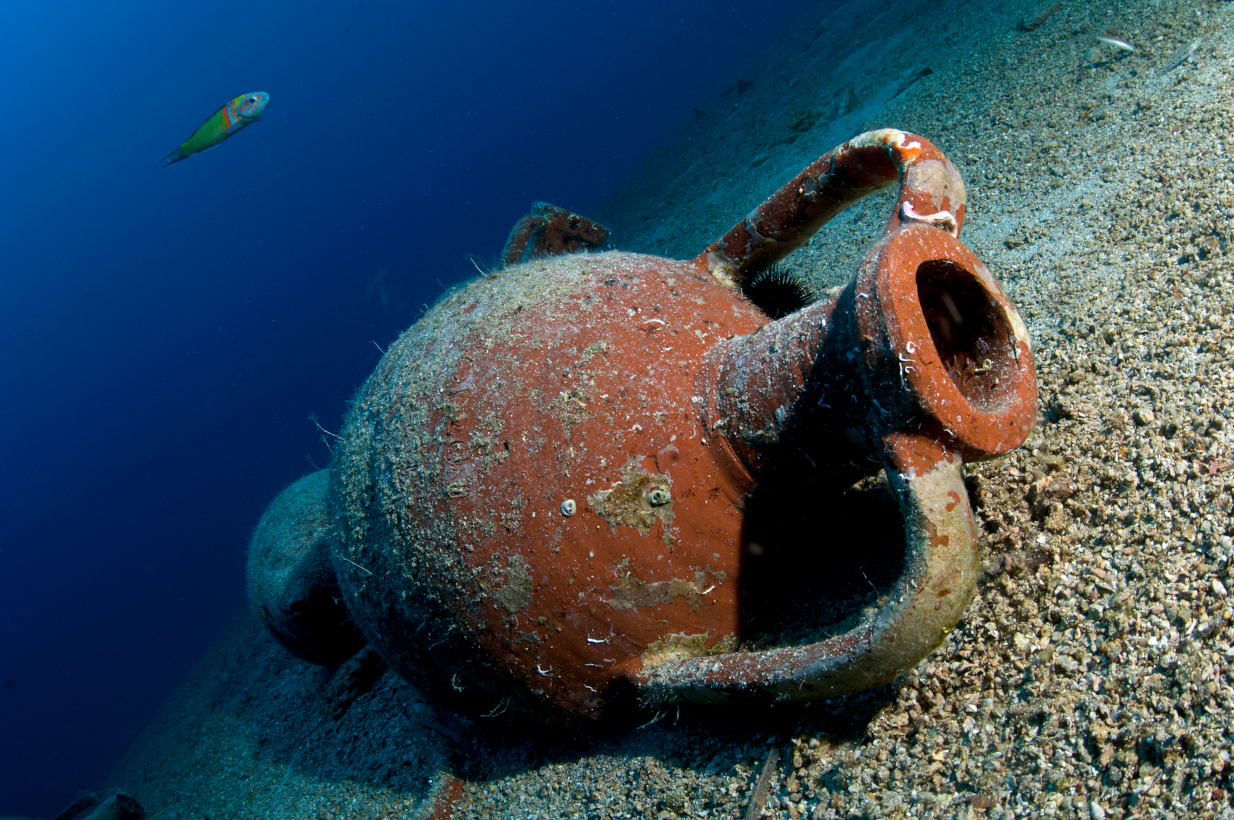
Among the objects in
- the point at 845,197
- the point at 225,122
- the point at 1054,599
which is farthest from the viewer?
the point at 225,122

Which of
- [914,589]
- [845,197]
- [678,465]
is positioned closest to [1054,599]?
[914,589]

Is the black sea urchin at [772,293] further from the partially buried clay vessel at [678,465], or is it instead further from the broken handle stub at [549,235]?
the broken handle stub at [549,235]

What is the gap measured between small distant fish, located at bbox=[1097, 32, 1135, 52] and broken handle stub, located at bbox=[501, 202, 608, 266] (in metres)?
3.82

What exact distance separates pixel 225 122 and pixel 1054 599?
872cm

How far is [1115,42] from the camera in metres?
4.22

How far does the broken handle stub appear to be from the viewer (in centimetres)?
402

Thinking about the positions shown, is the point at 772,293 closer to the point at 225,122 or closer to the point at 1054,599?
the point at 1054,599

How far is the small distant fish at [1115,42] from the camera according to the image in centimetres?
408

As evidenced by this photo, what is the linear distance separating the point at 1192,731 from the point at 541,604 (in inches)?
61.2

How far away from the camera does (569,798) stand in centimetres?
224

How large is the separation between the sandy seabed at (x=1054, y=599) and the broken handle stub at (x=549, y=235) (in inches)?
66.5

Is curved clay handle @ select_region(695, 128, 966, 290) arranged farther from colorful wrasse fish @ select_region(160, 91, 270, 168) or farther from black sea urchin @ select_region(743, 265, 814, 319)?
colorful wrasse fish @ select_region(160, 91, 270, 168)

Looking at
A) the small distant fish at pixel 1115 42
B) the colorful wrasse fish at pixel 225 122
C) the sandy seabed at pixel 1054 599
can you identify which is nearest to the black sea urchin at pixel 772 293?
the sandy seabed at pixel 1054 599

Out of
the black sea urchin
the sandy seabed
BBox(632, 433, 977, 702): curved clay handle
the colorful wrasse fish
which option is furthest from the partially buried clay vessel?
the colorful wrasse fish
